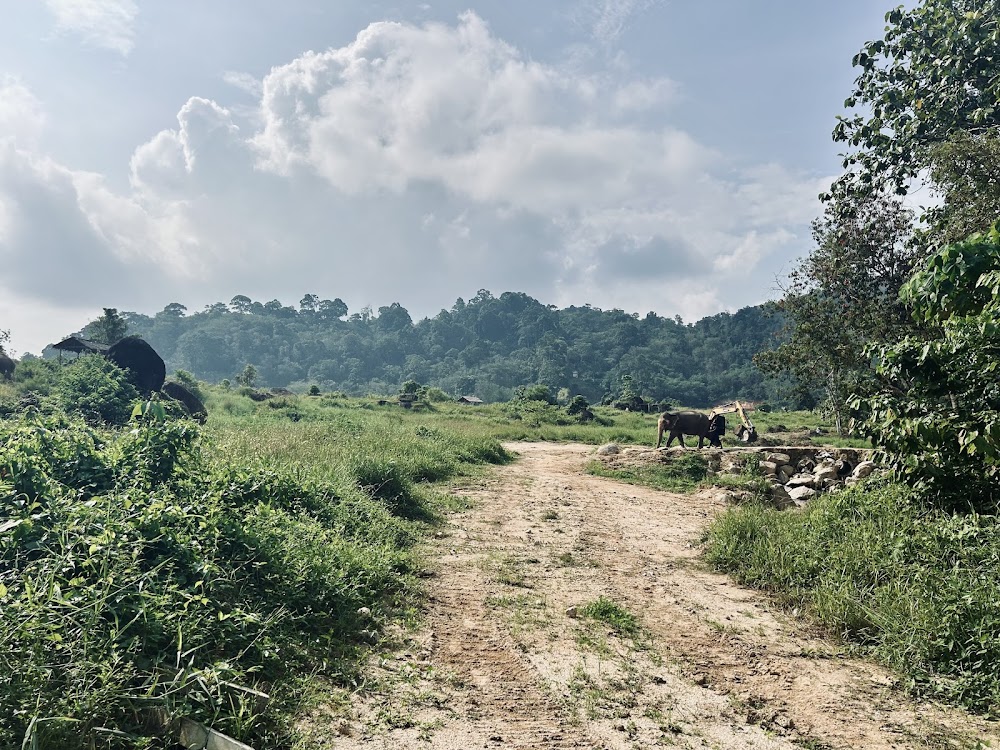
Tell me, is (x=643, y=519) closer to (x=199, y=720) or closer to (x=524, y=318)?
(x=199, y=720)

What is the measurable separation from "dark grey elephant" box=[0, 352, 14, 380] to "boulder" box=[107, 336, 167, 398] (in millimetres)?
3336

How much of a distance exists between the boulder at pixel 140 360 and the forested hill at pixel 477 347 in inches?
2107

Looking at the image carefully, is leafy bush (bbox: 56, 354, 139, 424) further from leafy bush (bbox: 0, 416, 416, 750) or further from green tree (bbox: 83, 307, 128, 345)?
green tree (bbox: 83, 307, 128, 345)

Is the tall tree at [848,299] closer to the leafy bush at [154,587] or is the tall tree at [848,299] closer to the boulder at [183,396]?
the leafy bush at [154,587]

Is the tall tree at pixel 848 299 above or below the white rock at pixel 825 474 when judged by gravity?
above

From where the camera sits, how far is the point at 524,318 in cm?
11562

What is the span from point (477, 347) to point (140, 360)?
8330 centimetres

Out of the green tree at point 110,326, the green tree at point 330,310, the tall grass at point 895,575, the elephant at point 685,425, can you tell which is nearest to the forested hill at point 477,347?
the green tree at point 330,310

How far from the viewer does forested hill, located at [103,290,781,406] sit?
7975 cm

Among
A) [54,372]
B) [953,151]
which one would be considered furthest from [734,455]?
[54,372]

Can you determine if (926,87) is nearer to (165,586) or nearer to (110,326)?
(165,586)

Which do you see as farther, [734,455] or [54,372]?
[54,372]

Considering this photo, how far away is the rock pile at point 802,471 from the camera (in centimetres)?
988

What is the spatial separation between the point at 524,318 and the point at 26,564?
370 ft
